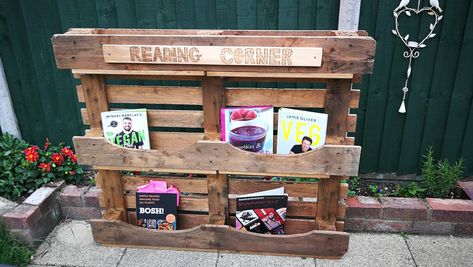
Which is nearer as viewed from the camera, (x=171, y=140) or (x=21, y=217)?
(x=171, y=140)

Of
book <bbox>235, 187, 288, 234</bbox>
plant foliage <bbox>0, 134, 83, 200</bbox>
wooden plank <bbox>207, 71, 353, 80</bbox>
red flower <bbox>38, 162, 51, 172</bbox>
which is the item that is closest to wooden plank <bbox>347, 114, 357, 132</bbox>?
wooden plank <bbox>207, 71, 353, 80</bbox>

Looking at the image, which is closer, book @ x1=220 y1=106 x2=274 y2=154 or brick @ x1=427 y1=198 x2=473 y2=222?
book @ x1=220 y1=106 x2=274 y2=154

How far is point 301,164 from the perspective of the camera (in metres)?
2.61

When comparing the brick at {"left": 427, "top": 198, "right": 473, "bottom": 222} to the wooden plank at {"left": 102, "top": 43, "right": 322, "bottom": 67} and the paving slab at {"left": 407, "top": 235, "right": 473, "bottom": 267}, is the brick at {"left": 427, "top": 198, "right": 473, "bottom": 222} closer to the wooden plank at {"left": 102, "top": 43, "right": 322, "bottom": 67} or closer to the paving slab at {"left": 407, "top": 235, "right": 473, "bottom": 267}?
the paving slab at {"left": 407, "top": 235, "right": 473, "bottom": 267}

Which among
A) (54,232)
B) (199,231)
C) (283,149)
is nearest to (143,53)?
(283,149)

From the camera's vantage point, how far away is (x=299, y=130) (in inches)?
102

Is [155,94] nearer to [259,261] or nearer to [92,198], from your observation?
[92,198]

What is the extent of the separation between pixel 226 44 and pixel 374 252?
6.40ft

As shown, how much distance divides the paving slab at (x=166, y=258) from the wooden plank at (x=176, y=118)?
1018 mm

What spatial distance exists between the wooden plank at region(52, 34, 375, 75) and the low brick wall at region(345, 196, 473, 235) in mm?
1320

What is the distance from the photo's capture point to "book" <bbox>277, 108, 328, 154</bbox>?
2.54m

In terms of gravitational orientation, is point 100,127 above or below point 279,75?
below

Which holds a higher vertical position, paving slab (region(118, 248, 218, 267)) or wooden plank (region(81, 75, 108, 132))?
wooden plank (region(81, 75, 108, 132))

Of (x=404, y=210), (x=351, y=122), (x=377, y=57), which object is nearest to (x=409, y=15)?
(x=377, y=57)
